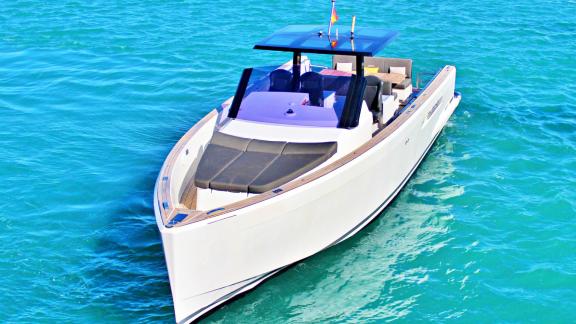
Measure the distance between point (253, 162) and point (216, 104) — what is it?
5573mm

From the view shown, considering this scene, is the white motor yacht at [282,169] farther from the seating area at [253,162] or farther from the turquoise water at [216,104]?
the turquoise water at [216,104]

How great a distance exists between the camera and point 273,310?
830 cm

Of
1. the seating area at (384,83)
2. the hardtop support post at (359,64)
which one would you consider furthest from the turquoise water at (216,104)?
the hardtop support post at (359,64)

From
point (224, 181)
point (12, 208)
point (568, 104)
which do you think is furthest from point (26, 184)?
point (568, 104)

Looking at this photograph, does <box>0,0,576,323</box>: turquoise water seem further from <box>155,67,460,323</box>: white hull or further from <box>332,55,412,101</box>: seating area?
<box>332,55,412,101</box>: seating area

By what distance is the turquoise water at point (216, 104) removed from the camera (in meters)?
8.50

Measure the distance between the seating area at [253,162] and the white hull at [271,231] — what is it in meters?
0.33

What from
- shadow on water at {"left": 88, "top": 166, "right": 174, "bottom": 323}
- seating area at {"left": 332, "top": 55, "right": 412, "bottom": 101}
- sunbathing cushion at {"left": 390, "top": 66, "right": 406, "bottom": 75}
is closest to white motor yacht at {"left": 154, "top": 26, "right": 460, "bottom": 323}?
seating area at {"left": 332, "top": 55, "right": 412, "bottom": 101}

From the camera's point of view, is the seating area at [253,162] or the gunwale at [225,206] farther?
the seating area at [253,162]

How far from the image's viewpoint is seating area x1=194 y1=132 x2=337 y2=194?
8359 mm

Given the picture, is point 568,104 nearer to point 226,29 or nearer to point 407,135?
point 407,135

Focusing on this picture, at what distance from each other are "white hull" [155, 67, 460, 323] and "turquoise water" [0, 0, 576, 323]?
439mm

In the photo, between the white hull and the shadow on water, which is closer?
the white hull

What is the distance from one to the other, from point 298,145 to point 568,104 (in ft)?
23.3
